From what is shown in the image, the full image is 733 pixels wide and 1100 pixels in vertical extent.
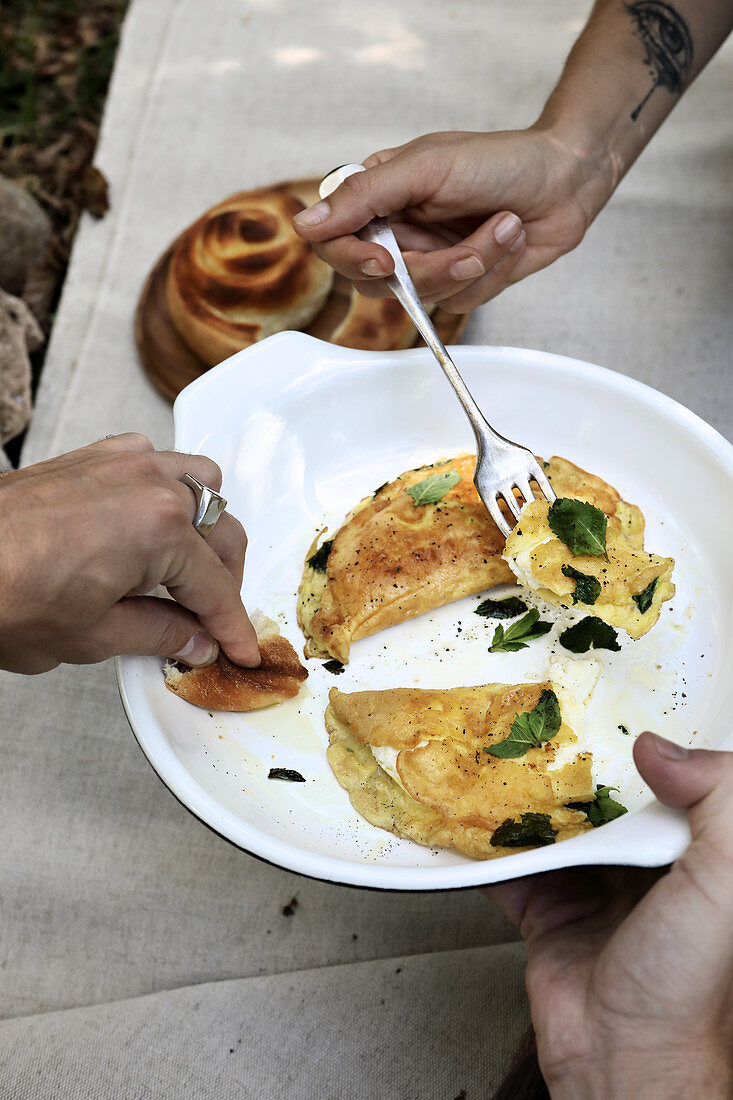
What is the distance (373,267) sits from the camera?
5.01 feet

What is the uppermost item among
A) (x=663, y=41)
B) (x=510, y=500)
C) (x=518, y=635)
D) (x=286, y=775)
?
(x=663, y=41)

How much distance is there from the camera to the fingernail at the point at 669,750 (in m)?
1.02

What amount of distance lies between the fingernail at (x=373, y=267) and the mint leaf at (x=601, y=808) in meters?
0.93

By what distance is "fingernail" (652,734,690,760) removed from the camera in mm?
1021

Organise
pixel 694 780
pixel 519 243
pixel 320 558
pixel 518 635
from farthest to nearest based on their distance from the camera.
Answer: pixel 519 243 < pixel 320 558 < pixel 518 635 < pixel 694 780

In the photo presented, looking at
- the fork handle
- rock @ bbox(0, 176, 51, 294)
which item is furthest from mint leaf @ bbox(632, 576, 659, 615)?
rock @ bbox(0, 176, 51, 294)

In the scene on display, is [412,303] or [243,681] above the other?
[412,303]

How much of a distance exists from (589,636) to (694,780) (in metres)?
0.41

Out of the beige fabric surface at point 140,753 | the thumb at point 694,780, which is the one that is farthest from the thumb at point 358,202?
the thumb at point 694,780

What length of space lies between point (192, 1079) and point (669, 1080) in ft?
2.51

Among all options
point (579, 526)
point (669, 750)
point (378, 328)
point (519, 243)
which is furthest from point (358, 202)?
point (669, 750)

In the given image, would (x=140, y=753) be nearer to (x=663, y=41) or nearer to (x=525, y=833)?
(x=525, y=833)

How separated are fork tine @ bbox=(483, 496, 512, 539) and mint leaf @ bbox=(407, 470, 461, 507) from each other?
0.09 meters

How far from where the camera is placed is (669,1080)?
1021mm
